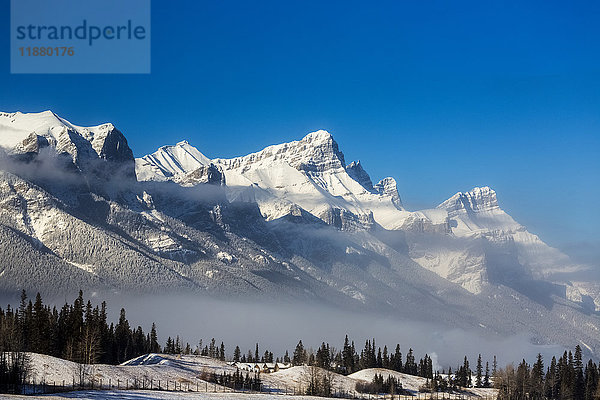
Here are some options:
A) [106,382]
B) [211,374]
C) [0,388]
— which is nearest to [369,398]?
[211,374]

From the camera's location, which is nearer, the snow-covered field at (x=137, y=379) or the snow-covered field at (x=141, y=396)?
the snow-covered field at (x=141, y=396)

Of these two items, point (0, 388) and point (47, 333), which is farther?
point (47, 333)

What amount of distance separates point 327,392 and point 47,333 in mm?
71228

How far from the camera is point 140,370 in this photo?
179 m

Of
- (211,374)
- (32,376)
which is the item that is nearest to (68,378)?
(32,376)

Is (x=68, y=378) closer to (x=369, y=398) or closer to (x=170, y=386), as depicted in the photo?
(x=170, y=386)

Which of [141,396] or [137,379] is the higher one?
[141,396]

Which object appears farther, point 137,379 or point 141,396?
point 137,379

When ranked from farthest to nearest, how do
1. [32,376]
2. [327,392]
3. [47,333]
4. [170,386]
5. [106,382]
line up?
[47,333]
[327,392]
[170,386]
[106,382]
[32,376]

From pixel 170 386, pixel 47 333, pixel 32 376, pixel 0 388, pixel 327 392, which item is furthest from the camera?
pixel 47 333

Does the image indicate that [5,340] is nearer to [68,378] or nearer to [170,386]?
[68,378]

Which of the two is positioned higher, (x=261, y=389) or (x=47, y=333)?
(x=47, y=333)

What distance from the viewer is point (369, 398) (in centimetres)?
19588

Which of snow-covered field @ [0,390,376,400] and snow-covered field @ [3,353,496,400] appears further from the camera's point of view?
snow-covered field @ [3,353,496,400]
